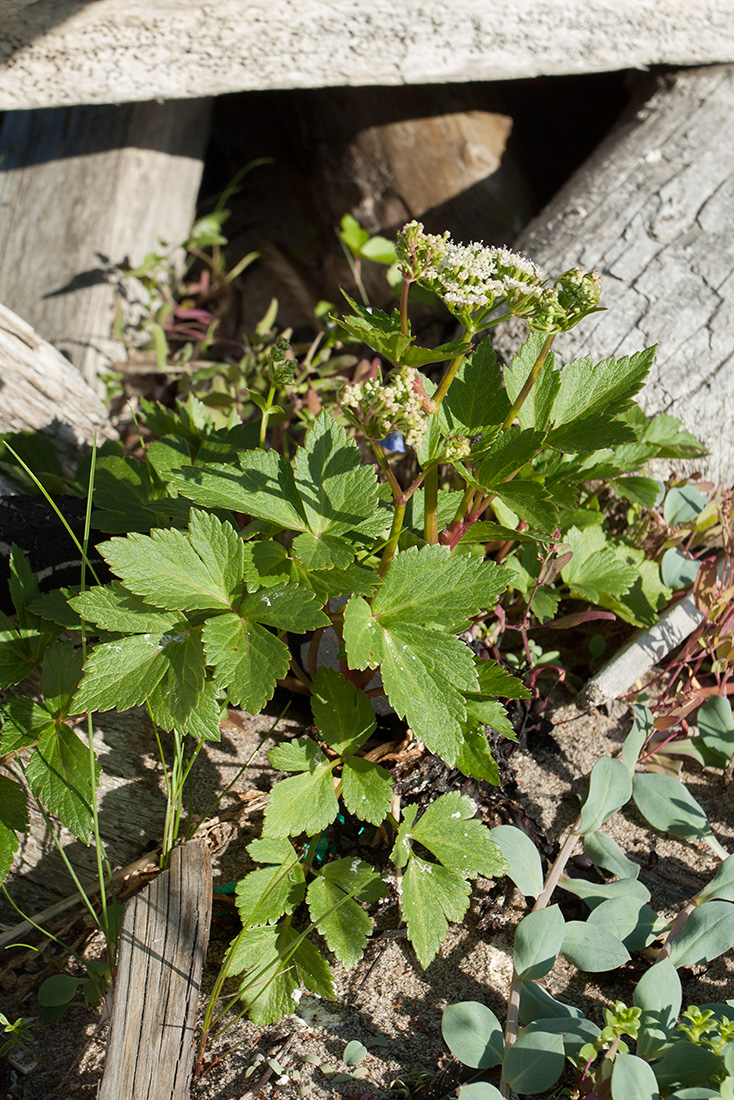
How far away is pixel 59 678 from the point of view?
1.59m

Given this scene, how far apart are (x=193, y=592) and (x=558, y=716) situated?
3.43 ft

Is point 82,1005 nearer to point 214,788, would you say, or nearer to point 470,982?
point 214,788

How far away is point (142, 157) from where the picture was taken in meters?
3.41

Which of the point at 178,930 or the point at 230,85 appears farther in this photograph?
the point at 230,85

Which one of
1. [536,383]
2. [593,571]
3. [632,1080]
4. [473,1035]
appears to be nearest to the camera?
[632,1080]

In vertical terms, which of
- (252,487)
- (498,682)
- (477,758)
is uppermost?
(252,487)

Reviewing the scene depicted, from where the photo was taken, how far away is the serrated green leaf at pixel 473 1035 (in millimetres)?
1323

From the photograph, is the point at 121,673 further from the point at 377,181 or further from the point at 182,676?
the point at 377,181

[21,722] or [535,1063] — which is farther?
[21,722]

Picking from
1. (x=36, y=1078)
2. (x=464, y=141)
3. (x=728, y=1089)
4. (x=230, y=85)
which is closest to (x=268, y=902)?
(x=36, y=1078)

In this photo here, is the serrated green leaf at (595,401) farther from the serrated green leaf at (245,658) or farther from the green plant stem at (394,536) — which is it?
the serrated green leaf at (245,658)

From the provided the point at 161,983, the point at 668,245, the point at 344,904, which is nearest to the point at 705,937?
the point at 344,904

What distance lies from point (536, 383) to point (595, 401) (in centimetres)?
12

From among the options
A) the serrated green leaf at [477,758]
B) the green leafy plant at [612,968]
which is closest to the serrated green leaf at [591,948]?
the green leafy plant at [612,968]
